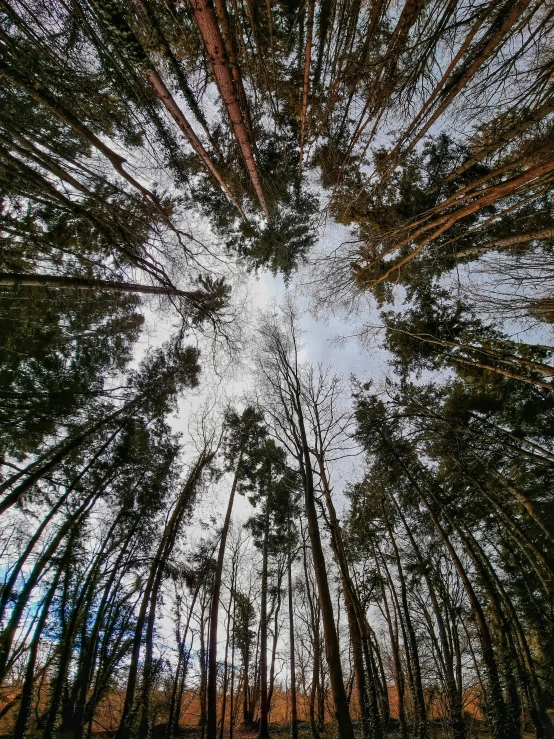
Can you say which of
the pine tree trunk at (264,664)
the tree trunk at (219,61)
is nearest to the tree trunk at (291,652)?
the pine tree trunk at (264,664)

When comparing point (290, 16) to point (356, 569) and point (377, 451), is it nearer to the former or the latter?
point (377, 451)

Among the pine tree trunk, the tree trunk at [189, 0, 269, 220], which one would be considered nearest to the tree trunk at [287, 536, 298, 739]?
the pine tree trunk

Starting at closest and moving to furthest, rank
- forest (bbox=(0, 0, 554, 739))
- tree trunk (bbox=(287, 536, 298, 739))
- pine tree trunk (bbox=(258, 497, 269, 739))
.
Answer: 1. forest (bbox=(0, 0, 554, 739))
2. pine tree trunk (bbox=(258, 497, 269, 739))
3. tree trunk (bbox=(287, 536, 298, 739))

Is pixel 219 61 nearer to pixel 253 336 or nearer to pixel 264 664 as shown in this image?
pixel 253 336

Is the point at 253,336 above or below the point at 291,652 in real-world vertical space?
above

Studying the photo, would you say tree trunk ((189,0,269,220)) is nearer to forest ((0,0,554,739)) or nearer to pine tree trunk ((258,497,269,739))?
forest ((0,0,554,739))

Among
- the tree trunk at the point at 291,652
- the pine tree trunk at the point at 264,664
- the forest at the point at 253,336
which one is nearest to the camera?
the forest at the point at 253,336

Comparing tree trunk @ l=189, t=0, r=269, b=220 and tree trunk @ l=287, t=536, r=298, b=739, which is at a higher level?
tree trunk @ l=189, t=0, r=269, b=220

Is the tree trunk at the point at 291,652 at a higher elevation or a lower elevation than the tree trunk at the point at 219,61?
lower

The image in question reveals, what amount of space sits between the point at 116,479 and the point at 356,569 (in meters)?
7.55

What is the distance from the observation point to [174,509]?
14.6 feet

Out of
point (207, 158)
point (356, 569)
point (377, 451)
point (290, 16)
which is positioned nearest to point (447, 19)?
point (290, 16)

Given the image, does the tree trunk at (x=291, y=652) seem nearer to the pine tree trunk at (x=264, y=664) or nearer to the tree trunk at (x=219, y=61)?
the pine tree trunk at (x=264, y=664)

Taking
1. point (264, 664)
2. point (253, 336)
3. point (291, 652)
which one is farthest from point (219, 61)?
point (291, 652)
